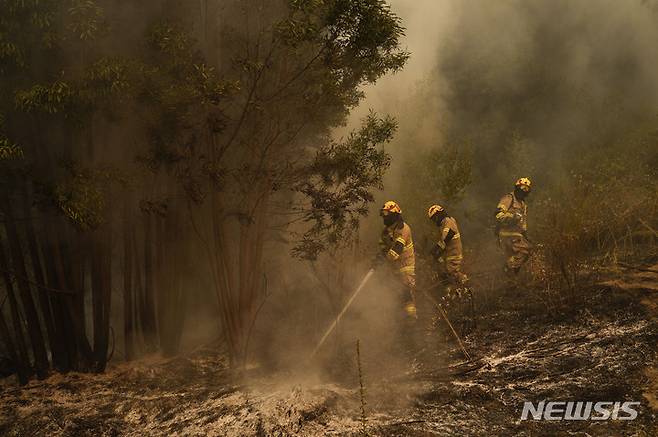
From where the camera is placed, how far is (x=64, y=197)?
→ 5.29 metres

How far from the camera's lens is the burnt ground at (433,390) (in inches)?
184

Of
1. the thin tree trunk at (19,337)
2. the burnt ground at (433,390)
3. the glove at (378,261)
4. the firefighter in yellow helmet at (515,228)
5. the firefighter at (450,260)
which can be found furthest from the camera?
the firefighter in yellow helmet at (515,228)

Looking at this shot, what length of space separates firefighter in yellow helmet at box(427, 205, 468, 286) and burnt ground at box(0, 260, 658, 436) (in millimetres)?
1312

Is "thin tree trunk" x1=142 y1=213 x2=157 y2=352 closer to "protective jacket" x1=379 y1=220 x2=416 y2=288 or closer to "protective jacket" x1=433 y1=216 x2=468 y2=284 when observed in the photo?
"protective jacket" x1=379 y1=220 x2=416 y2=288

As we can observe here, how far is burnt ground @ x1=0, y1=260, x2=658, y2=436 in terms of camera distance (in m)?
4.68

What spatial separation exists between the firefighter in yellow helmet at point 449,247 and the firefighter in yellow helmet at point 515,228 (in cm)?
102

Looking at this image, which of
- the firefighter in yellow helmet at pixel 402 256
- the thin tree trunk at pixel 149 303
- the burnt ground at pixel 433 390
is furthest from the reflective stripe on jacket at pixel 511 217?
Answer: the thin tree trunk at pixel 149 303

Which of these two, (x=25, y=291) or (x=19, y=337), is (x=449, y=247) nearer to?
(x=25, y=291)

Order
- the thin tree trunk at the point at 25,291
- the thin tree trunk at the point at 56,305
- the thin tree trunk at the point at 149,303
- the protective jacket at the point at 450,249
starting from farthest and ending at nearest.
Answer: the protective jacket at the point at 450,249 → the thin tree trunk at the point at 149,303 → the thin tree trunk at the point at 56,305 → the thin tree trunk at the point at 25,291

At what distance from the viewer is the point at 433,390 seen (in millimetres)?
5332

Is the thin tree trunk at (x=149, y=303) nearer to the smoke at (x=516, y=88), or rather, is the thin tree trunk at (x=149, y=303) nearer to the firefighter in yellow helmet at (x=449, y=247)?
the firefighter in yellow helmet at (x=449, y=247)

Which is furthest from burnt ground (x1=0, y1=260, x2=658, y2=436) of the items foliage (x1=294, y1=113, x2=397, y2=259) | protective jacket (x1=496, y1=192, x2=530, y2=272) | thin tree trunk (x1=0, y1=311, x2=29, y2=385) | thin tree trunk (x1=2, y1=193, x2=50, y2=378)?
foliage (x1=294, y1=113, x2=397, y2=259)

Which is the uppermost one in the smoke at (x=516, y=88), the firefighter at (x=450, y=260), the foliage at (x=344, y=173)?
the smoke at (x=516, y=88)

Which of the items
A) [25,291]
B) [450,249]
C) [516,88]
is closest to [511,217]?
[450,249]
